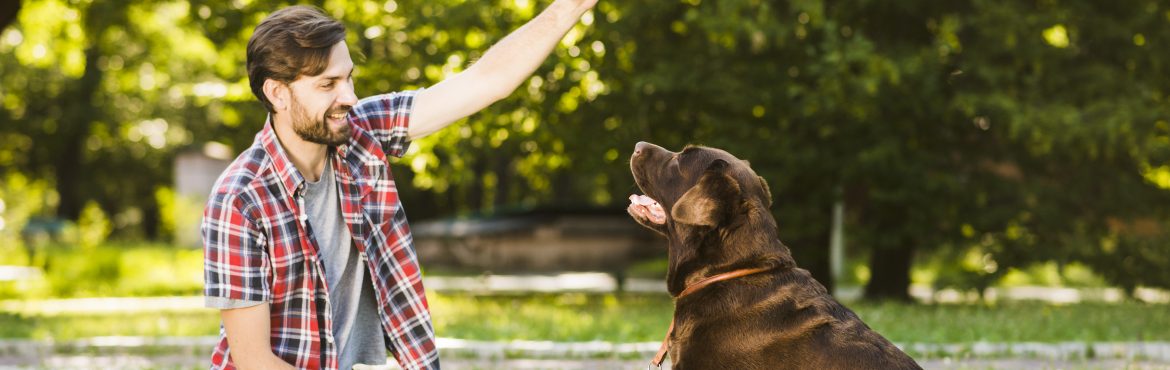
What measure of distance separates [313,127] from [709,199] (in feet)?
4.86

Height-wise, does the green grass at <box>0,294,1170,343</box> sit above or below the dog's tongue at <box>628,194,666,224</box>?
below

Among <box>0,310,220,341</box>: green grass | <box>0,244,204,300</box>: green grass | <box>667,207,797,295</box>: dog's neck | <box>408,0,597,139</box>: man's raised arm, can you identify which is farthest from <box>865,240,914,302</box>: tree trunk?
<box>408,0,597,139</box>: man's raised arm

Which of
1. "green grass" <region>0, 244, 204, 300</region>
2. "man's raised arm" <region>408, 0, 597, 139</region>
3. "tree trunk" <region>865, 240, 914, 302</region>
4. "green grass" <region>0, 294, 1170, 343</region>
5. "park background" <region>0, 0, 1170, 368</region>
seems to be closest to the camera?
"man's raised arm" <region>408, 0, 597, 139</region>

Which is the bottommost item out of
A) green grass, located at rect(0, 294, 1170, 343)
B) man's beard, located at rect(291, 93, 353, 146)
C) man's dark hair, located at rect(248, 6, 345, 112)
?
green grass, located at rect(0, 294, 1170, 343)

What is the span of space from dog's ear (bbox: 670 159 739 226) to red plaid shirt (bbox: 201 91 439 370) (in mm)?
1144

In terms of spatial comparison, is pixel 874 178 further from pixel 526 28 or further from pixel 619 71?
pixel 526 28

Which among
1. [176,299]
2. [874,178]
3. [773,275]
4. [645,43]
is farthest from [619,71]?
[773,275]

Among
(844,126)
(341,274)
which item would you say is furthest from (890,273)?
(341,274)

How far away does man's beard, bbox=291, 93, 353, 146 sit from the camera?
3232mm

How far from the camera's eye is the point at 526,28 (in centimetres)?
366

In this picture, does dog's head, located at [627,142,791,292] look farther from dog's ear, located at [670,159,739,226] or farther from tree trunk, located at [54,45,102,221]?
tree trunk, located at [54,45,102,221]

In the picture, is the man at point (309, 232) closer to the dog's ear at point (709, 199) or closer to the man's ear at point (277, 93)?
the man's ear at point (277, 93)

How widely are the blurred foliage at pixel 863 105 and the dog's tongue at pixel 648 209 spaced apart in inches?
338

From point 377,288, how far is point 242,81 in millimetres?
13652
